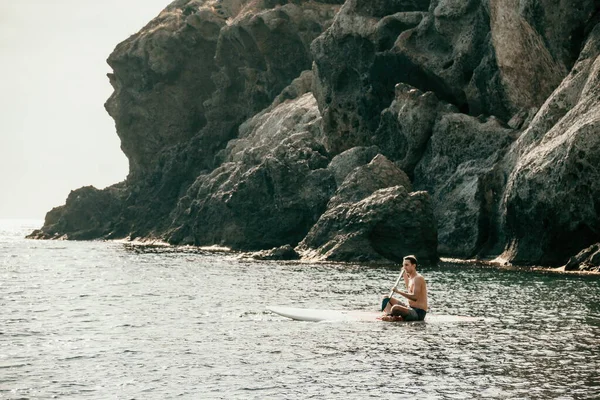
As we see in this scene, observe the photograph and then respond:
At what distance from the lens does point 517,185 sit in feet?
198

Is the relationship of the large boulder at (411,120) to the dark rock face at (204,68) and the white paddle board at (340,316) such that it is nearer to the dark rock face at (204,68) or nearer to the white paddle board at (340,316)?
the dark rock face at (204,68)

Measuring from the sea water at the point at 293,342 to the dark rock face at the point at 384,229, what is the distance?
1228 cm

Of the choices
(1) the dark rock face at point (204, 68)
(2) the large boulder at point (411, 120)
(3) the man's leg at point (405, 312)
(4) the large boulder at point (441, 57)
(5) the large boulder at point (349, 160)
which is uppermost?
(1) the dark rock face at point (204, 68)

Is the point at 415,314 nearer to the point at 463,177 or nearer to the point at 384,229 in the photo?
the point at 384,229

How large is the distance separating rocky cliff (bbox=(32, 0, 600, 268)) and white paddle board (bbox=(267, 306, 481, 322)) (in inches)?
876

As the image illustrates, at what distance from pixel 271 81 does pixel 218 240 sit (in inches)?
1409

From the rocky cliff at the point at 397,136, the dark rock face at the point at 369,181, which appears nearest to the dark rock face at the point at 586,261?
the rocky cliff at the point at 397,136

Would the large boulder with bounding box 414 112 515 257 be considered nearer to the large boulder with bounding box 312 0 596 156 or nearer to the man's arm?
the large boulder with bounding box 312 0 596 156

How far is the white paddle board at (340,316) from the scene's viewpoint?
34125 millimetres

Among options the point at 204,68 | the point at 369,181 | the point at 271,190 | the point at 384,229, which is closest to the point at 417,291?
the point at 384,229

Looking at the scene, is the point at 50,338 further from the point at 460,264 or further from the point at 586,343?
the point at 460,264

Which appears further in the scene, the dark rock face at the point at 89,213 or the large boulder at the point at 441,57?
the dark rock face at the point at 89,213

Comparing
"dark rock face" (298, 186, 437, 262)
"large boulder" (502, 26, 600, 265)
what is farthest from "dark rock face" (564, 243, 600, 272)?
"dark rock face" (298, 186, 437, 262)

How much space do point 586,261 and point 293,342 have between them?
29.5m
